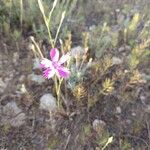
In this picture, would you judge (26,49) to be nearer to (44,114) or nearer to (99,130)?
(44,114)

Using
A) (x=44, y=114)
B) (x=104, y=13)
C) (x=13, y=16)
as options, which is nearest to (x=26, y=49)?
(x=13, y=16)

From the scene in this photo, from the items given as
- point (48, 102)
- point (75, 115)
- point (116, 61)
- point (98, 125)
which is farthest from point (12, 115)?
point (116, 61)

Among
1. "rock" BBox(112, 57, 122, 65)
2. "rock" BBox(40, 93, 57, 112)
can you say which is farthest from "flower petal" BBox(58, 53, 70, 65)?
"rock" BBox(112, 57, 122, 65)

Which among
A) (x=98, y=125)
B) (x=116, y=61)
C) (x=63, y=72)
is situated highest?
(x=63, y=72)

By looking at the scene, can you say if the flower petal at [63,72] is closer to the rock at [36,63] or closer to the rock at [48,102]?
the rock at [48,102]

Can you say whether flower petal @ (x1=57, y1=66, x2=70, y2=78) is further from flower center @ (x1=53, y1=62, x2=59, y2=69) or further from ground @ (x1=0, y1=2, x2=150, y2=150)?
ground @ (x1=0, y1=2, x2=150, y2=150)

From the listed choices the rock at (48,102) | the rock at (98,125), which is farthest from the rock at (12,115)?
the rock at (98,125)

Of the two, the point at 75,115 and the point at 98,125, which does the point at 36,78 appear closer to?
the point at 75,115
